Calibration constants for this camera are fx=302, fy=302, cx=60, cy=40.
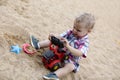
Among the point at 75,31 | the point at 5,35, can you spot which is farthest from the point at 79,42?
the point at 5,35

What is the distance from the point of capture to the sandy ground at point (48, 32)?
3.03 meters

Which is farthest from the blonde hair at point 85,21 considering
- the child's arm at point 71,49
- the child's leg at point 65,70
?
the child's leg at point 65,70

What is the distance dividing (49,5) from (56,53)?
1.62 meters

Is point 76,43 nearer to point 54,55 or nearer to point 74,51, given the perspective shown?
point 74,51

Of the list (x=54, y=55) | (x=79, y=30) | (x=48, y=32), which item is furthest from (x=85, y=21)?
(x=48, y=32)

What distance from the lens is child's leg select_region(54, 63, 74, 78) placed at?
3.06 m

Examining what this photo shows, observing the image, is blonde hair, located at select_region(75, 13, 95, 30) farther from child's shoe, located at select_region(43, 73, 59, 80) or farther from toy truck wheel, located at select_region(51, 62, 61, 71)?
child's shoe, located at select_region(43, 73, 59, 80)

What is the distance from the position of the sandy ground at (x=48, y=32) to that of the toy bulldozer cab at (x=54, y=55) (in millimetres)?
80

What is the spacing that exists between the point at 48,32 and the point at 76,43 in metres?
0.77

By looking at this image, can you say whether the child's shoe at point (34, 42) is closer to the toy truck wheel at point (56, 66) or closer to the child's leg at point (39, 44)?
the child's leg at point (39, 44)

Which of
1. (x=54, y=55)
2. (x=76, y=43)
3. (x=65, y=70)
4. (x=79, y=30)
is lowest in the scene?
(x=65, y=70)

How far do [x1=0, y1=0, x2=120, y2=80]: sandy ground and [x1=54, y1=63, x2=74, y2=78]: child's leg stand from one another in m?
0.09

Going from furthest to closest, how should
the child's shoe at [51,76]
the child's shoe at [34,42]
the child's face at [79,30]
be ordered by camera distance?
the child's shoe at [34,42] < the child's face at [79,30] < the child's shoe at [51,76]

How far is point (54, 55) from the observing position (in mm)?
3143
